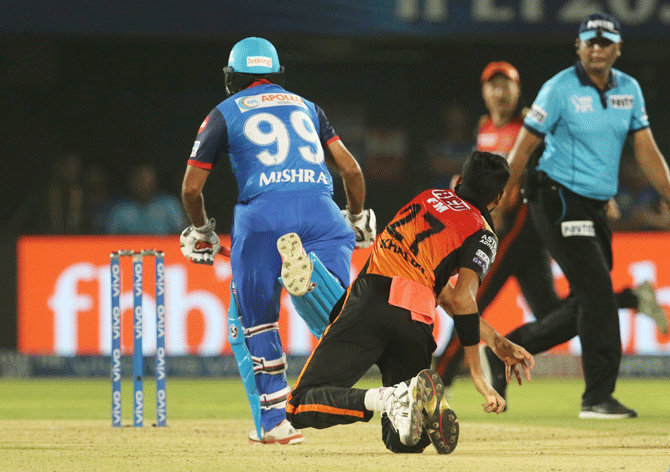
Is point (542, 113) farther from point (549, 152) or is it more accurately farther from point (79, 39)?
point (79, 39)

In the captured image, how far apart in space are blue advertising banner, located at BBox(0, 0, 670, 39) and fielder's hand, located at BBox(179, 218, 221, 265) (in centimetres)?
511

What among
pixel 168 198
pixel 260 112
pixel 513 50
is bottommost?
pixel 168 198

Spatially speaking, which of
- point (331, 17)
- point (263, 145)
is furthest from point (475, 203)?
point (331, 17)

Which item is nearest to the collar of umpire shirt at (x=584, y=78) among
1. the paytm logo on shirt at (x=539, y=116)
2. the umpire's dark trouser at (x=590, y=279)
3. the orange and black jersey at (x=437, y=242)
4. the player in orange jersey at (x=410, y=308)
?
the paytm logo on shirt at (x=539, y=116)

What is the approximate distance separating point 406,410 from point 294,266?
3.17ft

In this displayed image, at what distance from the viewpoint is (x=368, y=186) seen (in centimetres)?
1185

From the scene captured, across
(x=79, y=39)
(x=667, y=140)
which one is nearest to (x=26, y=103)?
(x=79, y=39)

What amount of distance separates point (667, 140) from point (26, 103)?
6989 millimetres

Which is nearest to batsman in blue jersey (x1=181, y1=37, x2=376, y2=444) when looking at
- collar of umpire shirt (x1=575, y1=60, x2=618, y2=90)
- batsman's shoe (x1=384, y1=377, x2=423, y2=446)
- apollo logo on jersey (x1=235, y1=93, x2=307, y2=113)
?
apollo logo on jersey (x1=235, y1=93, x2=307, y2=113)

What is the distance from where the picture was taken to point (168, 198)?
10805mm

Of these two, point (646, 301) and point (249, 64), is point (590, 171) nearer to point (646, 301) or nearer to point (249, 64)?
point (646, 301)

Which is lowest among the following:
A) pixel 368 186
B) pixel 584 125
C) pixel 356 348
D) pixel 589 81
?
pixel 356 348

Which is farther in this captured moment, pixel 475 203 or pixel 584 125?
pixel 584 125

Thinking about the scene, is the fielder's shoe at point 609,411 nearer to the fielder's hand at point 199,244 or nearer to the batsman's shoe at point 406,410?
the fielder's hand at point 199,244
